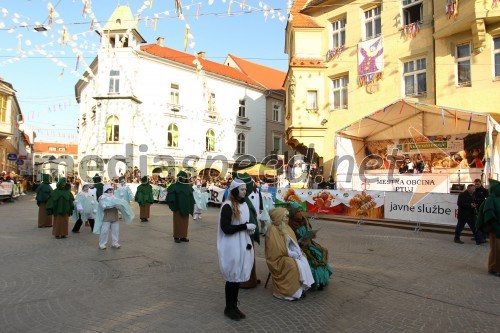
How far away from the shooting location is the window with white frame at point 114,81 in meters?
30.6

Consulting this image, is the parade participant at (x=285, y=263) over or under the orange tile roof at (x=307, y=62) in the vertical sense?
under

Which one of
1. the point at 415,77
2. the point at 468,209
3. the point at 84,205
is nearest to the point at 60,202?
the point at 84,205

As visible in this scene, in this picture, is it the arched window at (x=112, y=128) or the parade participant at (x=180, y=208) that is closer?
the parade participant at (x=180, y=208)

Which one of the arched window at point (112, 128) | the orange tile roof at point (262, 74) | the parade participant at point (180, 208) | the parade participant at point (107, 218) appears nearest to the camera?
the parade participant at point (107, 218)

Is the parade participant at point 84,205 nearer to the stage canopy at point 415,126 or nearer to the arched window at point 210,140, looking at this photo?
the stage canopy at point 415,126

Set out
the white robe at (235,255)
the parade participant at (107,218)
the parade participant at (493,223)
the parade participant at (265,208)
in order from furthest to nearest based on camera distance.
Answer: the parade participant at (265,208), the parade participant at (107,218), the parade participant at (493,223), the white robe at (235,255)

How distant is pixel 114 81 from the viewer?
30641mm

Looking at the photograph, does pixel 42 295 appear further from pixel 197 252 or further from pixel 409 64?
pixel 409 64

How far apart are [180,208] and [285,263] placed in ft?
17.1

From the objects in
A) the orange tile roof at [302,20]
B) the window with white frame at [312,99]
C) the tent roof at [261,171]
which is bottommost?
the tent roof at [261,171]

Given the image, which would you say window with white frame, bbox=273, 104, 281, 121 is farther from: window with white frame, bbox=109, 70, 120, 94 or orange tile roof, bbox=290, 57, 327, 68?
orange tile roof, bbox=290, 57, 327, 68

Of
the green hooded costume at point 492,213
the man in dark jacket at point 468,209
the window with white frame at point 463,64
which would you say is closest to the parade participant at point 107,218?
the green hooded costume at point 492,213

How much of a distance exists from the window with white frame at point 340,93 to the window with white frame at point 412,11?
4.07 meters

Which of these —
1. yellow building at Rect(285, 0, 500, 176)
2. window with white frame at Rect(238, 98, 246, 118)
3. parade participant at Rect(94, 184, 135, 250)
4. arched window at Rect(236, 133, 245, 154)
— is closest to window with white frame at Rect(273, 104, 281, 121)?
window with white frame at Rect(238, 98, 246, 118)
